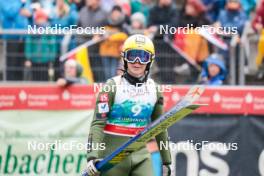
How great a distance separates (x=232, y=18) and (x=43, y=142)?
372 cm

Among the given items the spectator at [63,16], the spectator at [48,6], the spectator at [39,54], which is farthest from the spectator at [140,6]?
the spectator at [39,54]

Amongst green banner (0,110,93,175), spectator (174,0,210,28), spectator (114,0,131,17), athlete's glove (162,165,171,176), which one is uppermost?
spectator (114,0,131,17)

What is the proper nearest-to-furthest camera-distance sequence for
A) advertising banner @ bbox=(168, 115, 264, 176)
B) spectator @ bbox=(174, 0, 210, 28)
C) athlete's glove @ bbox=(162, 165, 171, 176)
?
athlete's glove @ bbox=(162, 165, 171, 176) → advertising banner @ bbox=(168, 115, 264, 176) → spectator @ bbox=(174, 0, 210, 28)

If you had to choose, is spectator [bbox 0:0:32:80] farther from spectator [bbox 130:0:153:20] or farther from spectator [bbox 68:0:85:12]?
spectator [bbox 130:0:153:20]

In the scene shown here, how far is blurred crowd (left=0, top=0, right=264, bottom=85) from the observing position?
13.0 meters

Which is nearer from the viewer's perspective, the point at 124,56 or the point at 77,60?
the point at 124,56

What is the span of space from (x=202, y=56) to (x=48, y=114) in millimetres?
2522

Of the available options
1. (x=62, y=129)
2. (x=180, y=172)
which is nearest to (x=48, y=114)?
(x=62, y=129)

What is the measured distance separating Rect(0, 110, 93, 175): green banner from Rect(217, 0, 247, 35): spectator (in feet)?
9.58

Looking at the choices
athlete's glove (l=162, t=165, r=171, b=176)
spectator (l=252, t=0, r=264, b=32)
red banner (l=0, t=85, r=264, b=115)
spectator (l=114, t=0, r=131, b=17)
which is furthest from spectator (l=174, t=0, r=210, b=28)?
athlete's glove (l=162, t=165, r=171, b=176)

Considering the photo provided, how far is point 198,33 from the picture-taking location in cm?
1323

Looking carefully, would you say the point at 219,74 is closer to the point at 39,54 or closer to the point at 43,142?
the point at 39,54

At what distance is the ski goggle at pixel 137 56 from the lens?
29.3 ft

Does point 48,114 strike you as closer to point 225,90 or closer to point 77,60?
point 77,60
